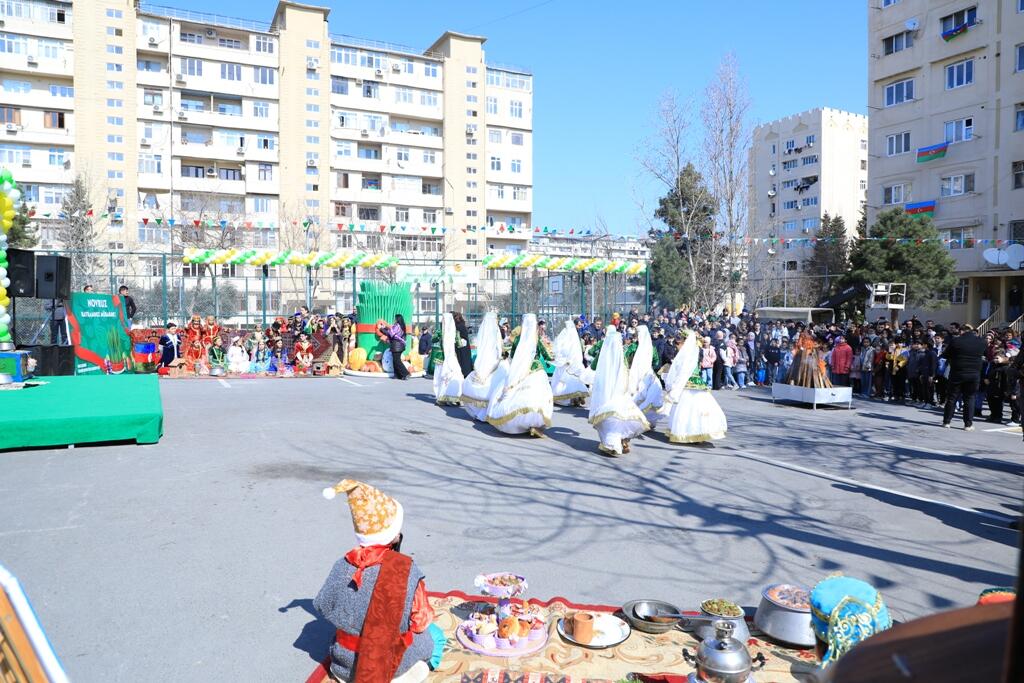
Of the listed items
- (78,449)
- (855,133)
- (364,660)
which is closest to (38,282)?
(78,449)

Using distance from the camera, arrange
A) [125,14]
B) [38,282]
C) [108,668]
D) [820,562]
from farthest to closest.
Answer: [125,14]
[38,282]
[820,562]
[108,668]

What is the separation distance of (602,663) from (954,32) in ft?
112

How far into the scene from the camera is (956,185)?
30500 mm

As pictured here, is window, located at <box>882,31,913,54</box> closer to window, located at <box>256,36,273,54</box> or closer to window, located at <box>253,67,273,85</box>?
window, located at <box>253,67,273,85</box>

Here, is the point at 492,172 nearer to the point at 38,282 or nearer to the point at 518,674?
the point at 38,282

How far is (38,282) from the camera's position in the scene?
1316 cm

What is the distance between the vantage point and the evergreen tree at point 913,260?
93.1ft

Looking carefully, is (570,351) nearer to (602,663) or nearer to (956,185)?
(602,663)

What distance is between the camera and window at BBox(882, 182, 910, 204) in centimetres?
3284

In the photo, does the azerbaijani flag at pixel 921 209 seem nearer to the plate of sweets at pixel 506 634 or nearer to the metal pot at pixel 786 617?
the metal pot at pixel 786 617

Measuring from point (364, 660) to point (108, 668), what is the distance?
4.81ft

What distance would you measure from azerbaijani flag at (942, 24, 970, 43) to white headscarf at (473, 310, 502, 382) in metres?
27.5

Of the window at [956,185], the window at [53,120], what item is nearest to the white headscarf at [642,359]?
the window at [956,185]

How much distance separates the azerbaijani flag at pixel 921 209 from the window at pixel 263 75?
125 ft
